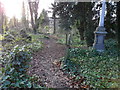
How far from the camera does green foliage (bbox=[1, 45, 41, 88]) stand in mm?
1822

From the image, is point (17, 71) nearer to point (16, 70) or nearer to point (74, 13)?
point (16, 70)

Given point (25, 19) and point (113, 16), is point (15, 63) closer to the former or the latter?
point (113, 16)

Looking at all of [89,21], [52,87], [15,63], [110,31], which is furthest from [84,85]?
[110,31]

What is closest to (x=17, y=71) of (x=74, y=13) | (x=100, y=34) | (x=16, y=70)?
(x=16, y=70)

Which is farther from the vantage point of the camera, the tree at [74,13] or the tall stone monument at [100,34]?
the tree at [74,13]

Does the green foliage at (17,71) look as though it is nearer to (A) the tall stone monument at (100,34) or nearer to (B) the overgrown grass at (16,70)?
(B) the overgrown grass at (16,70)

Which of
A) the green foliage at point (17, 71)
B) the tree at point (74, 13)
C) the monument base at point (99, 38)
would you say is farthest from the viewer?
the tree at point (74, 13)

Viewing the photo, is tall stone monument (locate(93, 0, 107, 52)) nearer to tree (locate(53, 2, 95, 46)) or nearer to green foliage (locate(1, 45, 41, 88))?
tree (locate(53, 2, 95, 46))

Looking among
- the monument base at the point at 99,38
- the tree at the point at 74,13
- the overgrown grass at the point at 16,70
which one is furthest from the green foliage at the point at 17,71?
the tree at the point at 74,13

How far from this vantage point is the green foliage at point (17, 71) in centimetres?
182

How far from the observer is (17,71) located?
2139 millimetres

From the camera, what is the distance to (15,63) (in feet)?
6.73

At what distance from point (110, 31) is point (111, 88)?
22.3 feet

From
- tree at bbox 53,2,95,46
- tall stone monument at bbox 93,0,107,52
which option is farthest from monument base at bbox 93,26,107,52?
tree at bbox 53,2,95,46
